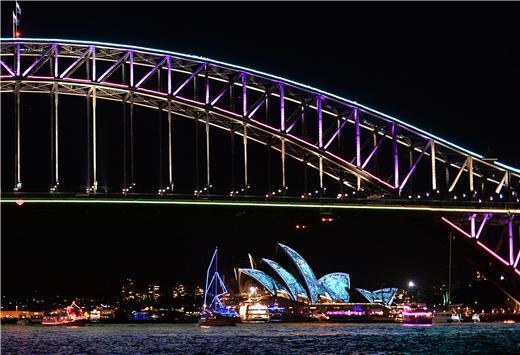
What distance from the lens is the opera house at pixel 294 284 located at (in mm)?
123625

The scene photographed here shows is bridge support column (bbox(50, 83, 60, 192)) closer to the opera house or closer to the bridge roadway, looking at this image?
the bridge roadway

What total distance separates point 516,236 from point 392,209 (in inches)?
486

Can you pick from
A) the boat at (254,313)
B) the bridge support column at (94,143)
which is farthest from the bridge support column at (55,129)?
the boat at (254,313)

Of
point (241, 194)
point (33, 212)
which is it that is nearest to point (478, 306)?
point (241, 194)

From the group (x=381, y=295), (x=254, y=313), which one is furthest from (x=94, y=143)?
(x=381, y=295)

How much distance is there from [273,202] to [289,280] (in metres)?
51.5

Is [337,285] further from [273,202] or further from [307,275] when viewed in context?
[273,202]

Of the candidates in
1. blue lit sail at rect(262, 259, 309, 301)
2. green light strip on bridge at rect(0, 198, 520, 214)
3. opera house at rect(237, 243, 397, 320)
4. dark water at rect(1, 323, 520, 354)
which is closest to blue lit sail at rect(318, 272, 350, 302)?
opera house at rect(237, 243, 397, 320)

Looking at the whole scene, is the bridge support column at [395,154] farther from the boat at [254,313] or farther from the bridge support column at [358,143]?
the boat at [254,313]

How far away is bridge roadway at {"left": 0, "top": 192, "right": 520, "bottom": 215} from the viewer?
68688mm

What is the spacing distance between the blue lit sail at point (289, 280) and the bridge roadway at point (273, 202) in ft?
150

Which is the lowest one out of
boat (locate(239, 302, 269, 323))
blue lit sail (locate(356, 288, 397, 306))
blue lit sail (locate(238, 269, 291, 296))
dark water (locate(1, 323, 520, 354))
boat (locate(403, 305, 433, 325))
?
dark water (locate(1, 323, 520, 354))

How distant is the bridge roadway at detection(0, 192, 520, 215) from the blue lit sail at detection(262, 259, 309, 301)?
45.6m

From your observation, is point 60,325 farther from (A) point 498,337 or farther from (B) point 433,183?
(A) point 498,337
